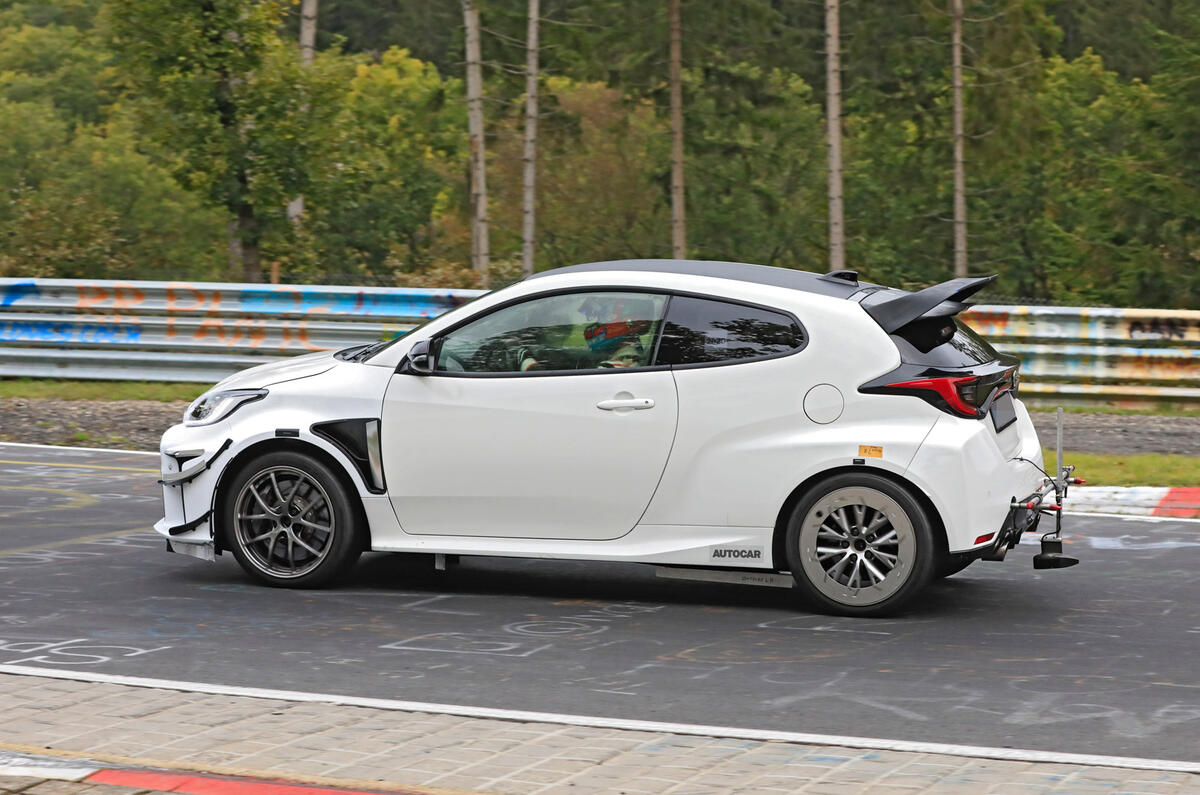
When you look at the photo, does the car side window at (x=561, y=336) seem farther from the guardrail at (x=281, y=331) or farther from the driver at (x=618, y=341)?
the guardrail at (x=281, y=331)

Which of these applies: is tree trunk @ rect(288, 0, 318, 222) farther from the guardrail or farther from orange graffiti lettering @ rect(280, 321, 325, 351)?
Answer: orange graffiti lettering @ rect(280, 321, 325, 351)

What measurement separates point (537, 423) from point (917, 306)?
191 cm

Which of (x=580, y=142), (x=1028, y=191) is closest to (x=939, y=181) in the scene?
(x=1028, y=191)

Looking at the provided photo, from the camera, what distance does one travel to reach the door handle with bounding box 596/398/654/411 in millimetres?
7938

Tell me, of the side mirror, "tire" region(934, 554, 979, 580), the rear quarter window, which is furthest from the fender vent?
"tire" region(934, 554, 979, 580)

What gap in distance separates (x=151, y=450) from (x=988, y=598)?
26.9 ft

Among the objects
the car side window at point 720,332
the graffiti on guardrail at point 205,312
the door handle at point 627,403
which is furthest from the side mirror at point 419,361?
the graffiti on guardrail at point 205,312

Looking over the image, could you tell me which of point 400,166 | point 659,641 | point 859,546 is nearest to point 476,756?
point 659,641

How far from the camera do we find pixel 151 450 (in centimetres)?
1415

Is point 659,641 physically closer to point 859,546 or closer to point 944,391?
point 859,546

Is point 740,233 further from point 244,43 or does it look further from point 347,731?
point 347,731

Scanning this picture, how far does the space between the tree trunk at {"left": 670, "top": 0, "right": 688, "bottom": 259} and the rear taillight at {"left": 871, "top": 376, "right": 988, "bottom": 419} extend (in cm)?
3380

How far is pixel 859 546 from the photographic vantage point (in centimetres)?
776

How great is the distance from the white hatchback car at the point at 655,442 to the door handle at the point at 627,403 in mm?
11
